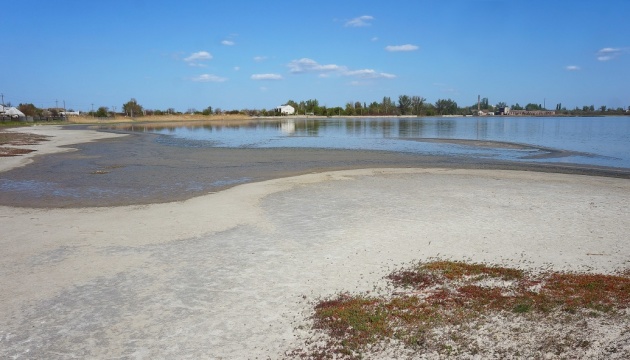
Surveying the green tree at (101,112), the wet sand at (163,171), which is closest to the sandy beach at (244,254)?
the wet sand at (163,171)

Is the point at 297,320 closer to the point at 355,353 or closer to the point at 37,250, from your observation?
the point at 355,353

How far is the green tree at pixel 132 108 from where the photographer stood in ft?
500

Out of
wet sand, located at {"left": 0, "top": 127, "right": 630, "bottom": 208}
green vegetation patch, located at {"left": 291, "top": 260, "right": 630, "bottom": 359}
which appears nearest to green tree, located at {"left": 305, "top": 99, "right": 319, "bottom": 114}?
wet sand, located at {"left": 0, "top": 127, "right": 630, "bottom": 208}

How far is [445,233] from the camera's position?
1038 cm

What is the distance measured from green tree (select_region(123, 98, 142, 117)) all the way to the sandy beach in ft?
492

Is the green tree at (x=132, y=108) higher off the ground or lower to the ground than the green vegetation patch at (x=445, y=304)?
higher

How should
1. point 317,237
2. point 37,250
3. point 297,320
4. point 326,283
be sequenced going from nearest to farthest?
point 297,320 < point 326,283 < point 37,250 < point 317,237

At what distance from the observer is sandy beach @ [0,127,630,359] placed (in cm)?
584

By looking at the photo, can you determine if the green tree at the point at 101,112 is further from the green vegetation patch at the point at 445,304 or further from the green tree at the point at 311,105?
the green vegetation patch at the point at 445,304

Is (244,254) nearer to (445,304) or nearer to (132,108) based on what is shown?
(445,304)

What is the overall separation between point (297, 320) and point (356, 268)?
2246 mm

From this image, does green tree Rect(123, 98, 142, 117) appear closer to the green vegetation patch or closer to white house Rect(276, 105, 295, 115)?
white house Rect(276, 105, 295, 115)

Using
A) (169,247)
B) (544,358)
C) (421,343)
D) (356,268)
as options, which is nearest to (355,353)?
(421,343)

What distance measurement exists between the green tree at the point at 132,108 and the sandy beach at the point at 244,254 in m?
150
